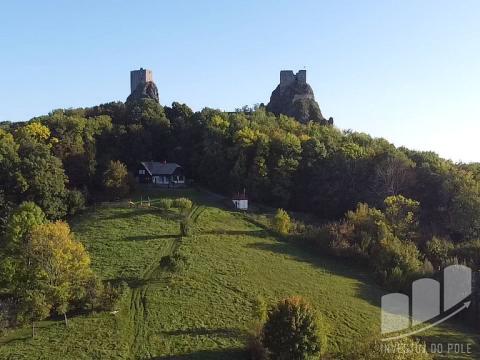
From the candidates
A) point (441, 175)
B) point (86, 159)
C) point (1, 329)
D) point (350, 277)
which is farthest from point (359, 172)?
point (1, 329)

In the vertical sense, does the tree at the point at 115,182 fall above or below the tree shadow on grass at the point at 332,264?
above

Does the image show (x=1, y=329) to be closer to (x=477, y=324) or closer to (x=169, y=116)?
(x=477, y=324)

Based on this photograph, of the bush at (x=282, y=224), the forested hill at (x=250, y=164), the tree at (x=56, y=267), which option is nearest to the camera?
the tree at (x=56, y=267)

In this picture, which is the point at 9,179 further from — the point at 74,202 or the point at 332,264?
the point at 332,264

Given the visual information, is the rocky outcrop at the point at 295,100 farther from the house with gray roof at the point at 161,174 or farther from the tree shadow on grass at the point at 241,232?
the tree shadow on grass at the point at 241,232

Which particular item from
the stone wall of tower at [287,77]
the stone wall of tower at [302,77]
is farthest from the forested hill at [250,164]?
the stone wall of tower at [287,77]

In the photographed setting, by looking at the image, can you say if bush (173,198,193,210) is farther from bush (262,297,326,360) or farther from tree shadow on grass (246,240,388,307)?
bush (262,297,326,360)
